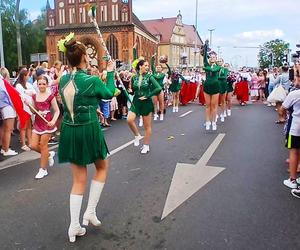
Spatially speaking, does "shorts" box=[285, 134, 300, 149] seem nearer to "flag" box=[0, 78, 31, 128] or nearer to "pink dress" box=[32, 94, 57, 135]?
"pink dress" box=[32, 94, 57, 135]

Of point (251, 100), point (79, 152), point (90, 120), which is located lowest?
point (251, 100)

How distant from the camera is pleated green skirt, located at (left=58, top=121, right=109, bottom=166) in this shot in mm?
3867

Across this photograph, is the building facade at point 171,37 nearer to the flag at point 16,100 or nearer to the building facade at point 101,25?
the building facade at point 101,25

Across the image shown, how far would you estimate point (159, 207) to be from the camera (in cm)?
473

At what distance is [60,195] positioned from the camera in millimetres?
5242

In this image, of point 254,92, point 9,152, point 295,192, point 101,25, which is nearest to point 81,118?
point 295,192

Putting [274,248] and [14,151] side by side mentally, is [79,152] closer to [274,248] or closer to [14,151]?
[274,248]

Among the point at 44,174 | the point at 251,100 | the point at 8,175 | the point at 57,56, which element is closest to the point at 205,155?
the point at 44,174

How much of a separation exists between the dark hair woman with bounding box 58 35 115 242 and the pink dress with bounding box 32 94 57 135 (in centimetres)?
250

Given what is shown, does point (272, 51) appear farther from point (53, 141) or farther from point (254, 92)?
point (53, 141)

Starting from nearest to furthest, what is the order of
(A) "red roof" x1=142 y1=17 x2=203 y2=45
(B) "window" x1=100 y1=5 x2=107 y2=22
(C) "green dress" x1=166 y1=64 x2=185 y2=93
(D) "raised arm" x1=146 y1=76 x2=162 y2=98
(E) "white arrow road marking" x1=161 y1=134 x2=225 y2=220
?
1. (E) "white arrow road marking" x1=161 y1=134 x2=225 y2=220
2. (D) "raised arm" x1=146 y1=76 x2=162 y2=98
3. (C) "green dress" x1=166 y1=64 x2=185 y2=93
4. (B) "window" x1=100 y1=5 x2=107 y2=22
5. (A) "red roof" x1=142 y1=17 x2=203 y2=45

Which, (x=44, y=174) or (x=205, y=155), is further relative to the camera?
(x=205, y=155)

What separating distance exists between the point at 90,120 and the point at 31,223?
1.42 m

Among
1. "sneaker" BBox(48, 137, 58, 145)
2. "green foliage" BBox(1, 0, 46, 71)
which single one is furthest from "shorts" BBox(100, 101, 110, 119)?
"green foliage" BBox(1, 0, 46, 71)
